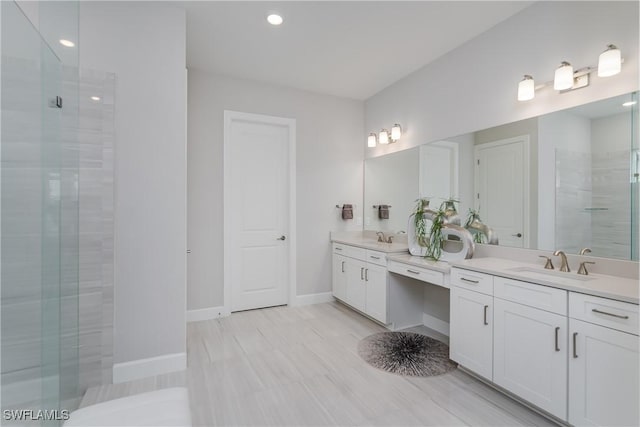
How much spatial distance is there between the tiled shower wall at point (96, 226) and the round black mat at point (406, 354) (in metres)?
1.98

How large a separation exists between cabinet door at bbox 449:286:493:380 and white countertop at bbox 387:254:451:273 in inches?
7.9

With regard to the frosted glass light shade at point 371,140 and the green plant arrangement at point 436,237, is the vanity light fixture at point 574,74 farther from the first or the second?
the frosted glass light shade at point 371,140

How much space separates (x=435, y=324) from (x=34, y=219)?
3.25m

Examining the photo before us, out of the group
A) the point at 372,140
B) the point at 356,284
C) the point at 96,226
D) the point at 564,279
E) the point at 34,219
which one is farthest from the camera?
the point at 372,140

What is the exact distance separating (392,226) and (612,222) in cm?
214

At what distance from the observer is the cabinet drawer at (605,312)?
144 cm

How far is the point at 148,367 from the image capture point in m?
2.32

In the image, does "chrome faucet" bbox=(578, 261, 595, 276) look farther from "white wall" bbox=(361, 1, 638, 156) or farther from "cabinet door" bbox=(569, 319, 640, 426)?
"white wall" bbox=(361, 1, 638, 156)

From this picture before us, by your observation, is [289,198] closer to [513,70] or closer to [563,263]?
[513,70]

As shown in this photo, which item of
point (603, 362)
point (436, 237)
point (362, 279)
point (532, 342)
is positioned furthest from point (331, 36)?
point (603, 362)

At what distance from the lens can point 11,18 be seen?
3.89 ft

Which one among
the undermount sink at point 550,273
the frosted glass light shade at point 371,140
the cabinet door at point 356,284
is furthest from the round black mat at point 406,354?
the frosted glass light shade at point 371,140

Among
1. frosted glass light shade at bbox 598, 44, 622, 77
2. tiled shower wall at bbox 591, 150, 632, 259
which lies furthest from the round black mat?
frosted glass light shade at bbox 598, 44, 622, 77

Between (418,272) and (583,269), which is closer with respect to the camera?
(583,269)
